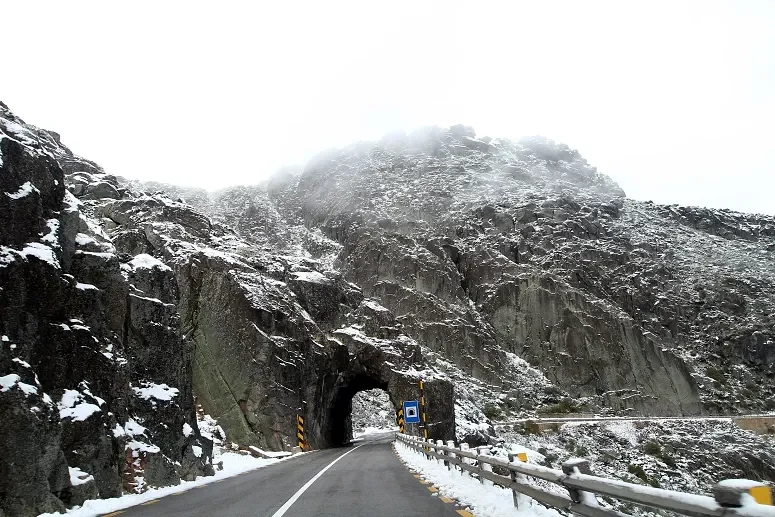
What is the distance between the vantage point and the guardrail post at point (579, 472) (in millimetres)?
4911

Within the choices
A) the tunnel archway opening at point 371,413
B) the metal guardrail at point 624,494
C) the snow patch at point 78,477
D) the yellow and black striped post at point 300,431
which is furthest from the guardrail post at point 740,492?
the tunnel archway opening at point 371,413

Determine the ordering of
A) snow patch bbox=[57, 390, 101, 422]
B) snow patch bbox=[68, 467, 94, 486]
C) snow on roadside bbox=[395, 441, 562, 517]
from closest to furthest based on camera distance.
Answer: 1. snow on roadside bbox=[395, 441, 562, 517]
2. snow patch bbox=[68, 467, 94, 486]
3. snow patch bbox=[57, 390, 101, 422]

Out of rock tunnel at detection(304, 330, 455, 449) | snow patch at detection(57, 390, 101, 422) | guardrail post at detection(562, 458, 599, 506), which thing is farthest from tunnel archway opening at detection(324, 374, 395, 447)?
guardrail post at detection(562, 458, 599, 506)

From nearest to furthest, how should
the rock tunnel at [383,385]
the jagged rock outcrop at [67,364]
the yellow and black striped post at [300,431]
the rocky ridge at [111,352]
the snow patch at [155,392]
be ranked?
the jagged rock outcrop at [67,364], the rocky ridge at [111,352], the snow patch at [155,392], the yellow and black striped post at [300,431], the rock tunnel at [383,385]

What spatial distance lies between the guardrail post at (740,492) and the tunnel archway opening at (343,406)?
142 ft

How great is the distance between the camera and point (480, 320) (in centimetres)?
8400

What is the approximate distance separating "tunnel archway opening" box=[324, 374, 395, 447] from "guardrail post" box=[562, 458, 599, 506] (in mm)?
40764

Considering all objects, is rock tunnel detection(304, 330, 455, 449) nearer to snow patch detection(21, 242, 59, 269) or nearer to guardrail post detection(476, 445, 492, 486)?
snow patch detection(21, 242, 59, 269)

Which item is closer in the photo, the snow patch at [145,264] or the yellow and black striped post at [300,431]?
the snow patch at [145,264]

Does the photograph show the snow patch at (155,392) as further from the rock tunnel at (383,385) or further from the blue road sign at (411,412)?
the rock tunnel at (383,385)

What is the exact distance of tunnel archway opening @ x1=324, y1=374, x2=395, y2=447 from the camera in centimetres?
4672

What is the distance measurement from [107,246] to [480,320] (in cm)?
7404

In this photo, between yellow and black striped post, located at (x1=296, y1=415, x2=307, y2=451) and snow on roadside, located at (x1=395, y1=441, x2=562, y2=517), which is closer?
snow on roadside, located at (x1=395, y1=441, x2=562, y2=517)

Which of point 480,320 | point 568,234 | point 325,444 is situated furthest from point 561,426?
point 568,234
